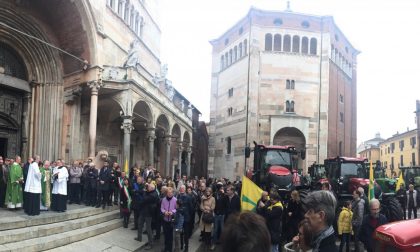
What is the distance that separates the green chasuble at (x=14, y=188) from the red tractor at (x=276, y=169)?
8188 mm

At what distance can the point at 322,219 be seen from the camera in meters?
3.56

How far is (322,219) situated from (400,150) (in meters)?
72.1

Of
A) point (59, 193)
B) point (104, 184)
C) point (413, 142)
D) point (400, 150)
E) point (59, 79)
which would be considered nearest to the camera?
point (59, 193)

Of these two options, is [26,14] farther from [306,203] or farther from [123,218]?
[306,203]

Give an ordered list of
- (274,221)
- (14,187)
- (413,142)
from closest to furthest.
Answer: (274,221) → (14,187) → (413,142)

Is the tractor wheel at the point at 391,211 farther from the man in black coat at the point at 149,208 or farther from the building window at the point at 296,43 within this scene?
the building window at the point at 296,43

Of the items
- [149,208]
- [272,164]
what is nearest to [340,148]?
[272,164]

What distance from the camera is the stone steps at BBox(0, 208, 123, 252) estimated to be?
9.33 metres

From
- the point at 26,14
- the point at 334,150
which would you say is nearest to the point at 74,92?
the point at 26,14

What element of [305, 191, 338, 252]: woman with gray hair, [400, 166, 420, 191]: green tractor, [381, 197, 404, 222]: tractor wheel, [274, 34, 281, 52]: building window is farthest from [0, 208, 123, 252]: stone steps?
[274, 34, 281, 52]: building window

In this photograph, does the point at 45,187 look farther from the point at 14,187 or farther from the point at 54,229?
the point at 54,229

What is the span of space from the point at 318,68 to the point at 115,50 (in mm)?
20825

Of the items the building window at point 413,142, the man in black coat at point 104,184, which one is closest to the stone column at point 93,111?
the man in black coat at point 104,184

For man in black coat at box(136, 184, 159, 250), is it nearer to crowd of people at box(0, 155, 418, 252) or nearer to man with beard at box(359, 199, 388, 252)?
crowd of people at box(0, 155, 418, 252)
